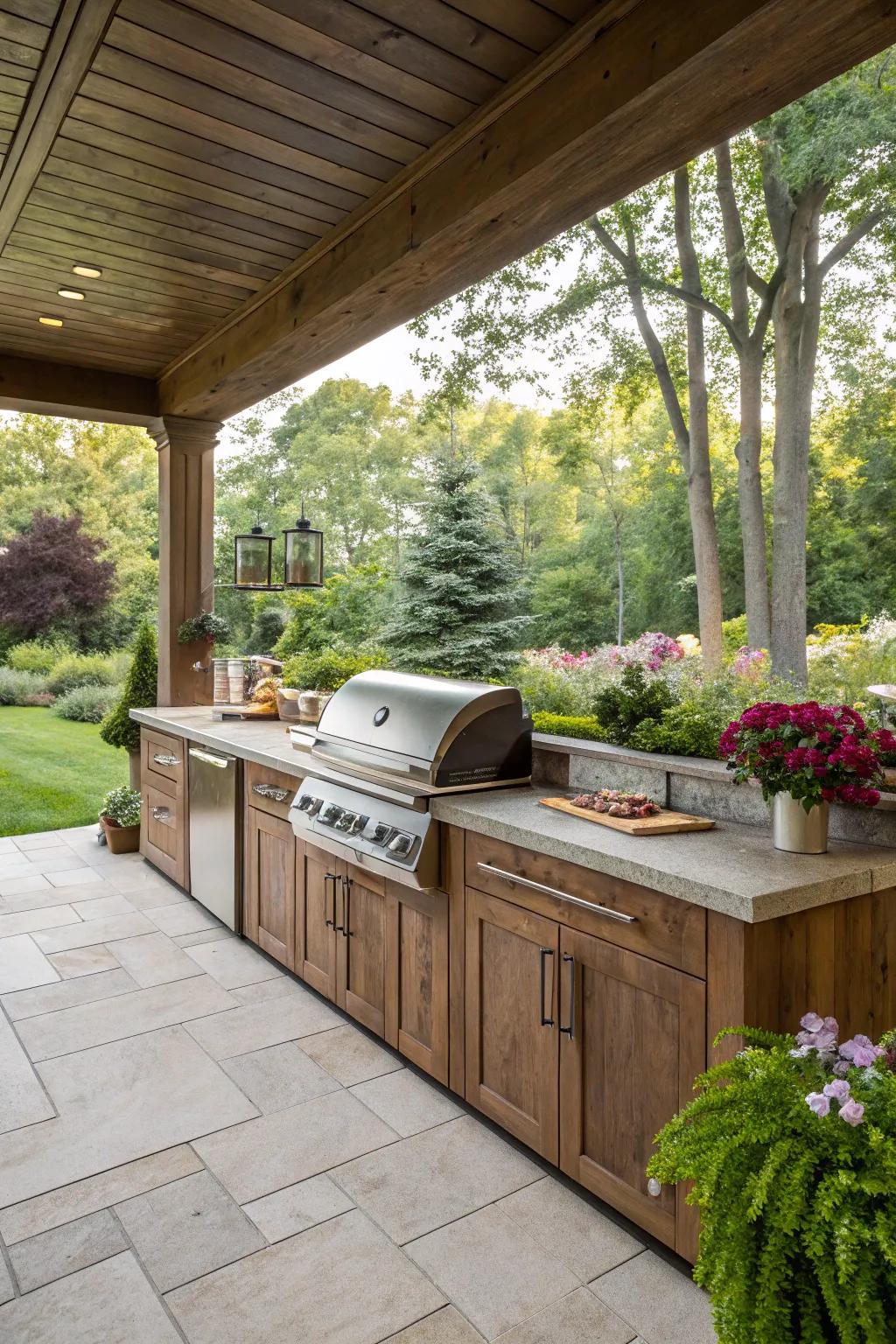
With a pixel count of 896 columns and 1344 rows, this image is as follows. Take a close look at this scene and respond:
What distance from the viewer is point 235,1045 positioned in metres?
2.75

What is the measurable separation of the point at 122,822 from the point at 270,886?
2.08 meters

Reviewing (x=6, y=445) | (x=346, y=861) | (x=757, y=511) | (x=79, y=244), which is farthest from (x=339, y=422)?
(x=346, y=861)

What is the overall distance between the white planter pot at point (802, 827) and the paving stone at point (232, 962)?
219 cm

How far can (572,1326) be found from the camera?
1620 millimetres

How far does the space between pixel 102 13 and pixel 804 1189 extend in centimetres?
261

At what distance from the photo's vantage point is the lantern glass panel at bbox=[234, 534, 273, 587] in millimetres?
4504

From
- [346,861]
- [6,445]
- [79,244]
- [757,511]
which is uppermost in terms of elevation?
[6,445]

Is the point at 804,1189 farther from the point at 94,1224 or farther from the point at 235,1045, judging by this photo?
the point at 235,1045

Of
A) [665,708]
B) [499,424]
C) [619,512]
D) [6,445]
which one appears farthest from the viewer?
[499,424]

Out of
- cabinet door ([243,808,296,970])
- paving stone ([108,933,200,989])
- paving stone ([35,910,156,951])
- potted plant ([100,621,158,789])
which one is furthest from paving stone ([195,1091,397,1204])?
potted plant ([100,621,158,789])

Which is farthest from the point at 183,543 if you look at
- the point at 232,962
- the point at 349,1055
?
the point at 349,1055

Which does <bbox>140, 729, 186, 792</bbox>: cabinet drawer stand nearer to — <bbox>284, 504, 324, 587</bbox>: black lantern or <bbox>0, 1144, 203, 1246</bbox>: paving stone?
<bbox>284, 504, 324, 587</bbox>: black lantern

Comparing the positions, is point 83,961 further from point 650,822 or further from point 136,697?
point 650,822

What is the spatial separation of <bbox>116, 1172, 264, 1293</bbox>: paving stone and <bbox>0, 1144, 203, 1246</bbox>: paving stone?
0.04 meters
